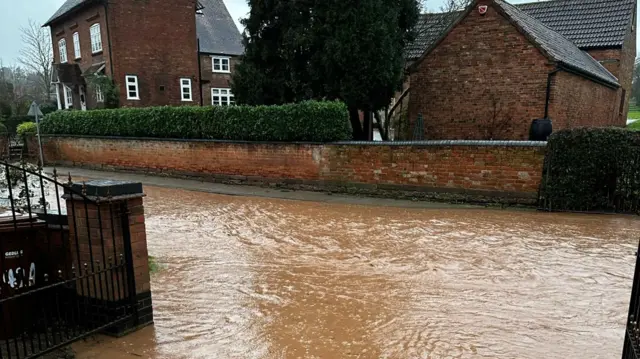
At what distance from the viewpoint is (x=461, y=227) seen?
791cm

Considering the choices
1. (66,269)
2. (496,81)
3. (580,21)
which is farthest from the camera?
(580,21)

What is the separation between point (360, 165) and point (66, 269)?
27.0 feet

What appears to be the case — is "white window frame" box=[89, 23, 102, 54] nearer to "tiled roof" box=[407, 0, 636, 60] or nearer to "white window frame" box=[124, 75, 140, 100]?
"white window frame" box=[124, 75, 140, 100]

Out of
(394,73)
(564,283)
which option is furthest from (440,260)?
(394,73)

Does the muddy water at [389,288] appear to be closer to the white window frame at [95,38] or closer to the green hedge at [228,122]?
the green hedge at [228,122]

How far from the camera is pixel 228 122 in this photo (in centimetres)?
1327

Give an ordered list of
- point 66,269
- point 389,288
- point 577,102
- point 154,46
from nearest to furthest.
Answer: point 66,269 → point 389,288 → point 577,102 → point 154,46

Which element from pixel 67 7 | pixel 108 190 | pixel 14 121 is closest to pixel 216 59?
pixel 67 7

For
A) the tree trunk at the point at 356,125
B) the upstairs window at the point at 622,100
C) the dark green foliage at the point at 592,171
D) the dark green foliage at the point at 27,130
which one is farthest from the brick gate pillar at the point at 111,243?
the upstairs window at the point at 622,100

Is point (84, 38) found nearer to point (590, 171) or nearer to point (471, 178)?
point (471, 178)

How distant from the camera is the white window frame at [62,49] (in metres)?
27.3

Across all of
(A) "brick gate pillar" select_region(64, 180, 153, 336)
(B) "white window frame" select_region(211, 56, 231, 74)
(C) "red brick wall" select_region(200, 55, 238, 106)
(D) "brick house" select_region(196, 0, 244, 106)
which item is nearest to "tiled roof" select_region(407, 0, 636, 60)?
(D) "brick house" select_region(196, 0, 244, 106)

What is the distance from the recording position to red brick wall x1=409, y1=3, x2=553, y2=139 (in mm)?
13195

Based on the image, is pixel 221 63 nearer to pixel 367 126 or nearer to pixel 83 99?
pixel 83 99
